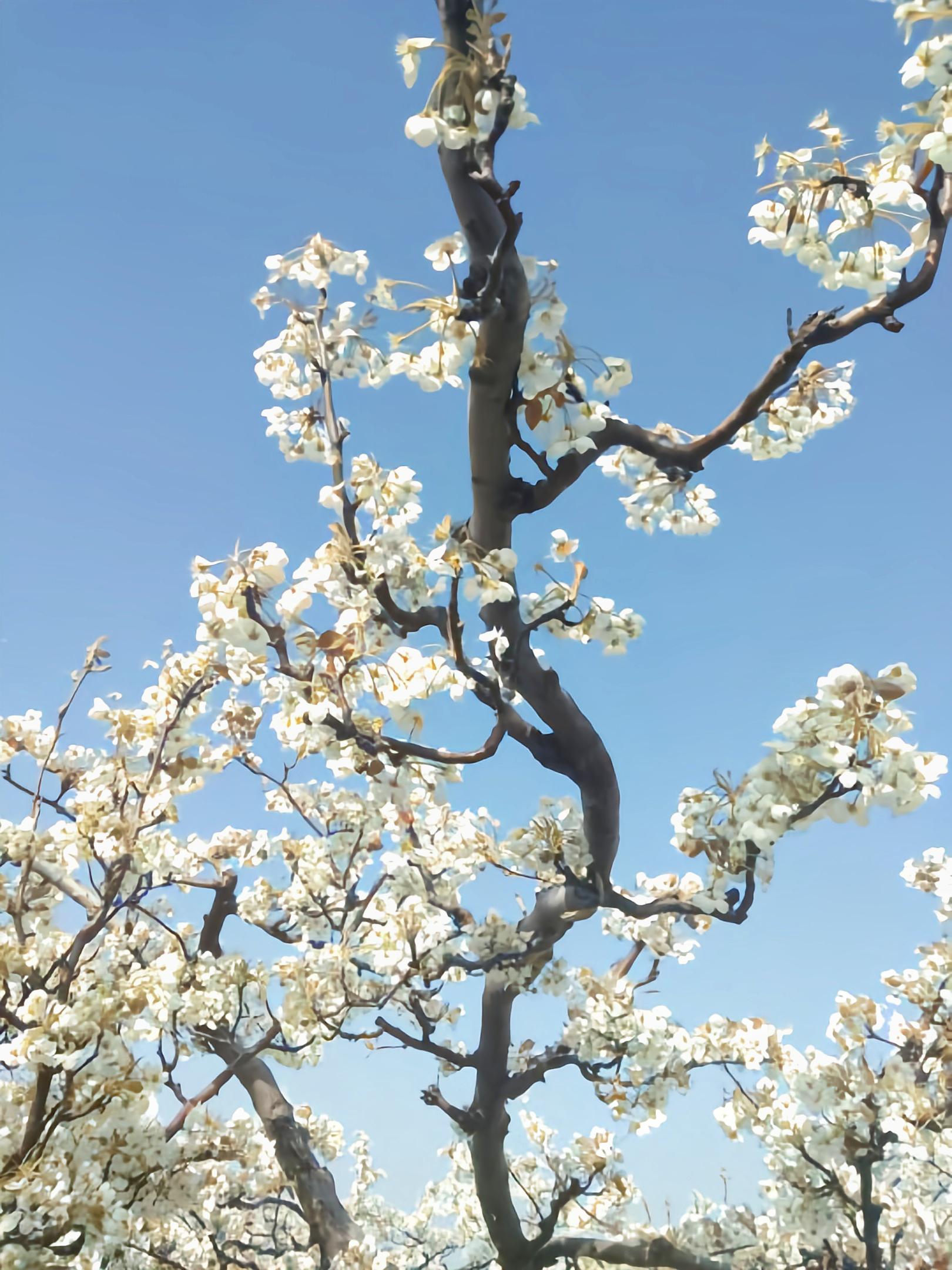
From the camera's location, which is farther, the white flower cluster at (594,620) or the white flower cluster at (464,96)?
the white flower cluster at (594,620)

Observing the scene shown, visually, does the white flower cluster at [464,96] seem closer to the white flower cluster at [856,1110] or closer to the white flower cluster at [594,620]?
the white flower cluster at [594,620]

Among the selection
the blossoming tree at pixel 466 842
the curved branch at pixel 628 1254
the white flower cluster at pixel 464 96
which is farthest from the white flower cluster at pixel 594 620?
the curved branch at pixel 628 1254

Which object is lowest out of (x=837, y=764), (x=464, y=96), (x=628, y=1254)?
(x=628, y=1254)

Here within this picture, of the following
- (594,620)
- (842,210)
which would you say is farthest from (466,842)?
(842,210)

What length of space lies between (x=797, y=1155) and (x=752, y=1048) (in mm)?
710

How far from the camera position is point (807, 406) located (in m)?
3.53

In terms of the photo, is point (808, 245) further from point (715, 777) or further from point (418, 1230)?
point (418, 1230)

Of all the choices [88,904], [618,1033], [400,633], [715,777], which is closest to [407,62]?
[400,633]

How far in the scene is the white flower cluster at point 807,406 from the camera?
3.45 m

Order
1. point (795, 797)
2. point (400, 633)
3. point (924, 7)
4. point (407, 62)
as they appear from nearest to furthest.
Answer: point (924, 7), point (407, 62), point (795, 797), point (400, 633)

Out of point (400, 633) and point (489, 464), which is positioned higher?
point (489, 464)

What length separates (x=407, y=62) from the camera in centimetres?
232

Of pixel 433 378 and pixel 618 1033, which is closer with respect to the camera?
pixel 433 378

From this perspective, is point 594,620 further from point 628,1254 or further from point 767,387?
point 628,1254
